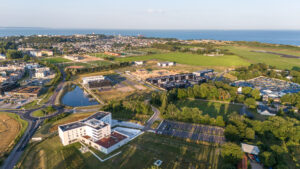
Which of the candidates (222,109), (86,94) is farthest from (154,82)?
(222,109)

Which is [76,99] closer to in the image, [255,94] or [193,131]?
[193,131]

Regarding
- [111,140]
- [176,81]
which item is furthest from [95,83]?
[111,140]

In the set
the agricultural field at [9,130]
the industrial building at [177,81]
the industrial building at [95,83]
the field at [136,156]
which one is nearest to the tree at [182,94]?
the industrial building at [177,81]

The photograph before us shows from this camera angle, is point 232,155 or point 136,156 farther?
point 136,156

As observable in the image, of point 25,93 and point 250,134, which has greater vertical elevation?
point 250,134

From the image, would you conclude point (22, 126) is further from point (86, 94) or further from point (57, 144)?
point (86, 94)

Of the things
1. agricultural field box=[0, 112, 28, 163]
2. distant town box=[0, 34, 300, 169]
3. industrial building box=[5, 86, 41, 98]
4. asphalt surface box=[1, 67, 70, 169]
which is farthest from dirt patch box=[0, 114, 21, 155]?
industrial building box=[5, 86, 41, 98]
